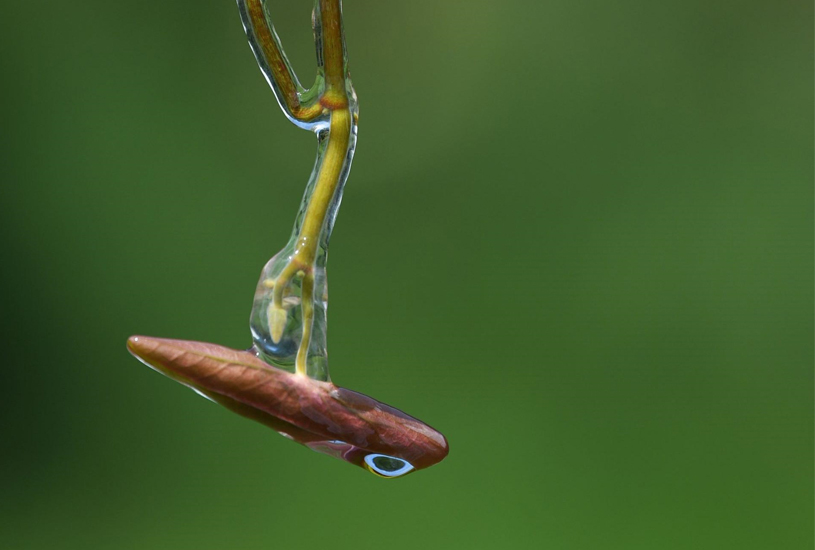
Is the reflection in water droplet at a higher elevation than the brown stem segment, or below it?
below

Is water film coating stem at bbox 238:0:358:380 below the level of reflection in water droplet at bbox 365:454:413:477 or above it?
above

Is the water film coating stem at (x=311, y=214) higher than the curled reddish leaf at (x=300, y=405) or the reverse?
higher

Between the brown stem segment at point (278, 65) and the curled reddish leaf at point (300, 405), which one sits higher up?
the brown stem segment at point (278, 65)

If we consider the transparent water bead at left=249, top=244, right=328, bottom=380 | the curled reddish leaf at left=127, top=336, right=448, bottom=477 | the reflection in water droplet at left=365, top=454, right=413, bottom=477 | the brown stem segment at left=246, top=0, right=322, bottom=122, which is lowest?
the reflection in water droplet at left=365, top=454, right=413, bottom=477

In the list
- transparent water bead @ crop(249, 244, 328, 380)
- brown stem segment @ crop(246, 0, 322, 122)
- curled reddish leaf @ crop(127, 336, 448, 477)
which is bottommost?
curled reddish leaf @ crop(127, 336, 448, 477)

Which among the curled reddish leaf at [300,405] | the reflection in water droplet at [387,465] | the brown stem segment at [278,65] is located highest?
the brown stem segment at [278,65]

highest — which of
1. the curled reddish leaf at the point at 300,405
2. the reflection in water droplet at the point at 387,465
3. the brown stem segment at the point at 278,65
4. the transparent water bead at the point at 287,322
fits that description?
the brown stem segment at the point at 278,65

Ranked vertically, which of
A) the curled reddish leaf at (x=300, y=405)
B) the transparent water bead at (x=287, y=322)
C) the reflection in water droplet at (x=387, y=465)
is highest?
the transparent water bead at (x=287, y=322)
